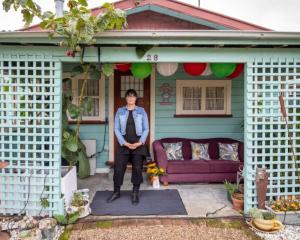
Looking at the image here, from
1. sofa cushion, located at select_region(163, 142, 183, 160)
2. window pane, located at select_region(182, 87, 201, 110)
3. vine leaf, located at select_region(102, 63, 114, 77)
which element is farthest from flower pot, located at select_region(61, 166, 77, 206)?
window pane, located at select_region(182, 87, 201, 110)

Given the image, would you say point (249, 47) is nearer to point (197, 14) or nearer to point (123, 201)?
point (197, 14)

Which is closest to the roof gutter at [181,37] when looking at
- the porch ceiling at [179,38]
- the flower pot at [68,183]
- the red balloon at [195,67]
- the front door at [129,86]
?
the porch ceiling at [179,38]

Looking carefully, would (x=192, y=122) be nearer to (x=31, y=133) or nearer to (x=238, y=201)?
(x=238, y=201)

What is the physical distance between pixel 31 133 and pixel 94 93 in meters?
2.34

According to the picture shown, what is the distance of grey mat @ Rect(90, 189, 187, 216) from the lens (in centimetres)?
385

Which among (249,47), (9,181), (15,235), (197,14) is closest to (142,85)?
(197,14)

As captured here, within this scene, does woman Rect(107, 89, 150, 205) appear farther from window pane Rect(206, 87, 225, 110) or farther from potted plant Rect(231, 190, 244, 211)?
window pane Rect(206, 87, 225, 110)

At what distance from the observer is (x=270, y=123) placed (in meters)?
3.66

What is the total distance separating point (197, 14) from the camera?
5.37 meters

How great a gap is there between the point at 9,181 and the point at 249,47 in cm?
367

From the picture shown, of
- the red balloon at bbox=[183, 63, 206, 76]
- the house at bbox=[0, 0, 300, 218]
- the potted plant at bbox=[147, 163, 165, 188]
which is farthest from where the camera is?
the potted plant at bbox=[147, 163, 165, 188]

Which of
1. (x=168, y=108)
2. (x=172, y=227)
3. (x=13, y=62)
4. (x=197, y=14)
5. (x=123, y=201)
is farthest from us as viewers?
(x=168, y=108)

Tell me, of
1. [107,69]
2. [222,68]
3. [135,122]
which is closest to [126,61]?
[107,69]

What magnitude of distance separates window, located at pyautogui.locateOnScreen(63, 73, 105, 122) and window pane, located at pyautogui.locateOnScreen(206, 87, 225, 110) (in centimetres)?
228
